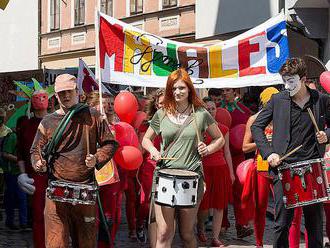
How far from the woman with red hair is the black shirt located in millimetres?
616

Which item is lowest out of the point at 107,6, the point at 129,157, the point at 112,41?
the point at 129,157

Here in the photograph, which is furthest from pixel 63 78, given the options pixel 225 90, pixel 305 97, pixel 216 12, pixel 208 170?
pixel 216 12

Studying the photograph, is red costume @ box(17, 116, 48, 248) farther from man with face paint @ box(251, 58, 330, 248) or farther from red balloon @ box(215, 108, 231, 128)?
red balloon @ box(215, 108, 231, 128)

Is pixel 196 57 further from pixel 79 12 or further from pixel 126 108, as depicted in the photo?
pixel 79 12

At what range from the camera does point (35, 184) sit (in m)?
7.40

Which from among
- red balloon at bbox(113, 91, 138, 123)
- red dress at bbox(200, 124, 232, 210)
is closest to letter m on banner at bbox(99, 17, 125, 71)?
red balloon at bbox(113, 91, 138, 123)

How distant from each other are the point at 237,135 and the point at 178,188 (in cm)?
322

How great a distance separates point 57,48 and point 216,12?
1312cm

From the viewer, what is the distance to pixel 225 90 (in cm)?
973

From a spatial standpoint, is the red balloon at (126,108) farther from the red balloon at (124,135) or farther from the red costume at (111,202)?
the red costume at (111,202)

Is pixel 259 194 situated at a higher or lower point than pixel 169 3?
lower

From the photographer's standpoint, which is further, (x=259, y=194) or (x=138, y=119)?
(x=138, y=119)

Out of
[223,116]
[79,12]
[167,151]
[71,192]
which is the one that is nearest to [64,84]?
[71,192]

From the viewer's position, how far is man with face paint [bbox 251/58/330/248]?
629 cm
